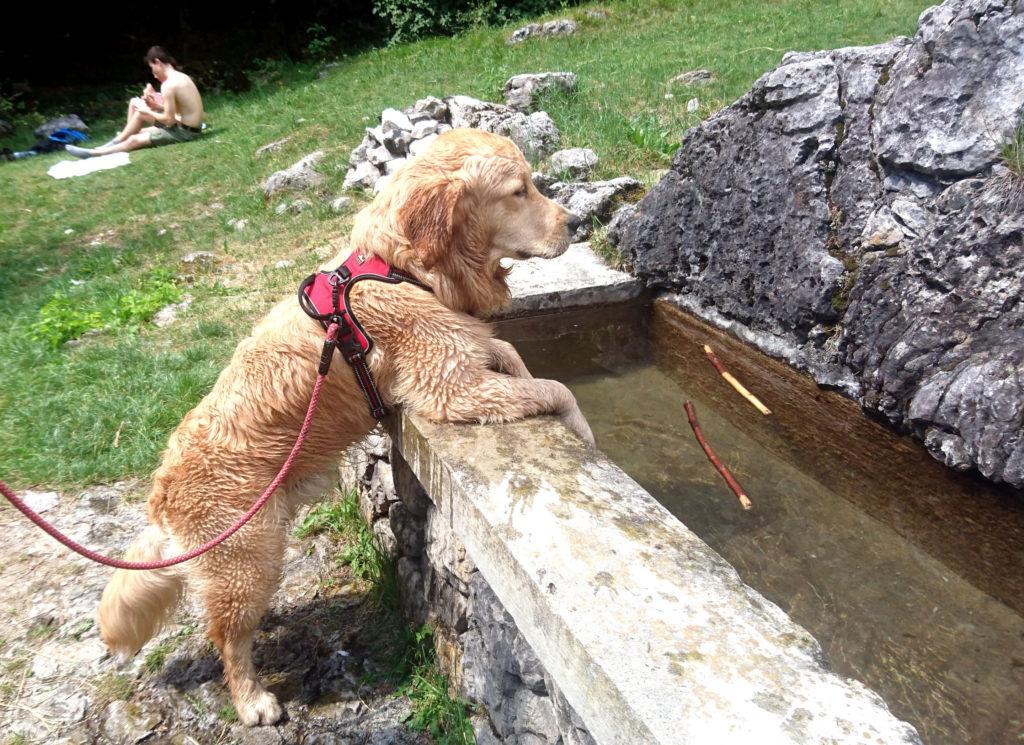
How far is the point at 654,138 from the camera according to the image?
22.5 ft

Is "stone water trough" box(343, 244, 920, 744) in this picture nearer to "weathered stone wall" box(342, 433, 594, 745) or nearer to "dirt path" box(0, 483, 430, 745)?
"weathered stone wall" box(342, 433, 594, 745)

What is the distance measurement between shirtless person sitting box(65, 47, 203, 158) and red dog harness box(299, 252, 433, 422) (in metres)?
11.1

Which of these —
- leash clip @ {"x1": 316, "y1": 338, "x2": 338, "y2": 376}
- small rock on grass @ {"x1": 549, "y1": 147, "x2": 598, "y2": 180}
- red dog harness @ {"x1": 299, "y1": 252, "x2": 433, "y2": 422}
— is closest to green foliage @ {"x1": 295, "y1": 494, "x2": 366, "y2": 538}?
red dog harness @ {"x1": 299, "y1": 252, "x2": 433, "y2": 422}

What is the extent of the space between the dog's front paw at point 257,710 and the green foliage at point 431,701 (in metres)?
0.51

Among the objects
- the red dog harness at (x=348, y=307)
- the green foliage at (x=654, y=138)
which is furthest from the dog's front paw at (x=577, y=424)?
the green foliage at (x=654, y=138)

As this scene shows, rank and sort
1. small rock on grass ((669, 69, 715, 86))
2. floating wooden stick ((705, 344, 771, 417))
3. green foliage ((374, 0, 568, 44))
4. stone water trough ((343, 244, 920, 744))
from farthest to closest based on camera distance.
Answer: green foliage ((374, 0, 568, 44)) < small rock on grass ((669, 69, 715, 86)) < floating wooden stick ((705, 344, 771, 417)) < stone water trough ((343, 244, 920, 744))

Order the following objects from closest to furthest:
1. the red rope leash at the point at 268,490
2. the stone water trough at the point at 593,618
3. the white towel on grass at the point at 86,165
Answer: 1. the stone water trough at the point at 593,618
2. the red rope leash at the point at 268,490
3. the white towel on grass at the point at 86,165

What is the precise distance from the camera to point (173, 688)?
292 cm

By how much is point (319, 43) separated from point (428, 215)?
62.0 feet

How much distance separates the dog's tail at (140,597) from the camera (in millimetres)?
2592

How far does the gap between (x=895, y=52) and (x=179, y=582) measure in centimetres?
474

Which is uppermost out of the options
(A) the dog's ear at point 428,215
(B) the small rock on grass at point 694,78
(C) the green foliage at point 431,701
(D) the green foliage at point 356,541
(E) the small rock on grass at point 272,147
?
(A) the dog's ear at point 428,215

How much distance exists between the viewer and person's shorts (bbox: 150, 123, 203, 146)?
1204 cm

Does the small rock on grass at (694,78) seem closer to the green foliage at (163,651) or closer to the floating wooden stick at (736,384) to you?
the floating wooden stick at (736,384)
